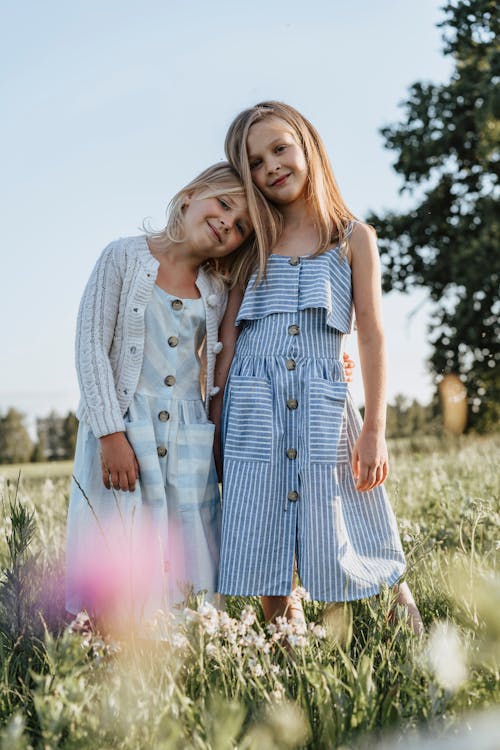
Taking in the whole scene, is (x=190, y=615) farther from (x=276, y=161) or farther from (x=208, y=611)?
(x=276, y=161)

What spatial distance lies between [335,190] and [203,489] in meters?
1.52

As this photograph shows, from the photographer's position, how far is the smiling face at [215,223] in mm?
3203

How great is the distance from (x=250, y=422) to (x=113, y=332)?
685 millimetres

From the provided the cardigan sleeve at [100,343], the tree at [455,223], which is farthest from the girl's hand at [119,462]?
the tree at [455,223]

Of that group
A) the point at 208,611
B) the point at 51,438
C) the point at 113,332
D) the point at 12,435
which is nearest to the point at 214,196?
the point at 113,332

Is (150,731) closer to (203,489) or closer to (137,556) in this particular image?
(137,556)

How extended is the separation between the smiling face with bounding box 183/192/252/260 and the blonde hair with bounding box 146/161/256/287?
3 centimetres

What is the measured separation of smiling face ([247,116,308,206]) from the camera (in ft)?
10.9

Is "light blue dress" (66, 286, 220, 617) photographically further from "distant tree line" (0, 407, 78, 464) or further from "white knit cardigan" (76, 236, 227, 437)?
"distant tree line" (0, 407, 78, 464)

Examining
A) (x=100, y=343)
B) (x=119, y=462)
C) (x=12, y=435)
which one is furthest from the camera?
(x=12, y=435)

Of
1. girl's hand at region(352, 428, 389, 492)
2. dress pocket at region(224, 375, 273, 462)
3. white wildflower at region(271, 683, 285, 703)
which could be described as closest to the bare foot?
girl's hand at region(352, 428, 389, 492)

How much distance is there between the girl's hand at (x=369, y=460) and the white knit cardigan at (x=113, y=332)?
73 centimetres

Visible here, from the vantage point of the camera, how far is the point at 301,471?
2967 mm

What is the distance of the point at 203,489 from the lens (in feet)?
10.2
